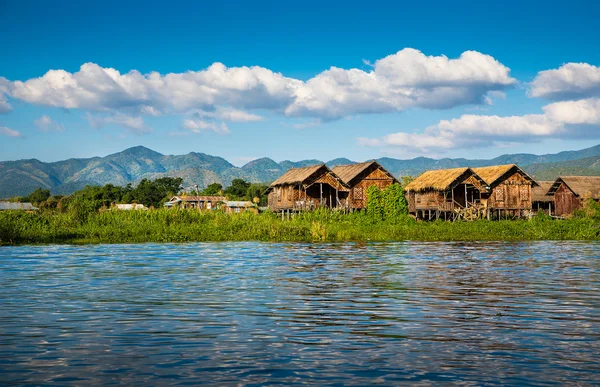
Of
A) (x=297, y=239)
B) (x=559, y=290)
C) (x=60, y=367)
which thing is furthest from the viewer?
(x=297, y=239)

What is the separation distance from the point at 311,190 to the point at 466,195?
45.6 feet

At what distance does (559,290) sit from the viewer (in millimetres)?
14836

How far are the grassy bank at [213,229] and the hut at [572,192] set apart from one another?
27754 mm

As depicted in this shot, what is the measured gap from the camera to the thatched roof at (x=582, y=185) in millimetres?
66188

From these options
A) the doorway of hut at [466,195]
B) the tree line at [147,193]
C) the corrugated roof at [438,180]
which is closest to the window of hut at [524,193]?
the doorway of hut at [466,195]

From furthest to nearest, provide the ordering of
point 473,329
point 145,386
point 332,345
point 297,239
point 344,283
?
point 297,239, point 344,283, point 473,329, point 332,345, point 145,386

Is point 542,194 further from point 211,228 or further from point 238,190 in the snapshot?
point 238,190

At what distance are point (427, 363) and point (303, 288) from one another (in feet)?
25.4

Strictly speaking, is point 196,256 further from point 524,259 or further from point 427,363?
point 427,363

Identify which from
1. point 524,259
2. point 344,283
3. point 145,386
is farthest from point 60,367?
point 524,259

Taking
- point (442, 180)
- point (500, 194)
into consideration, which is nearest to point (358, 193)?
point (442, 180)

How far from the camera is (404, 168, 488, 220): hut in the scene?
56.4 metres

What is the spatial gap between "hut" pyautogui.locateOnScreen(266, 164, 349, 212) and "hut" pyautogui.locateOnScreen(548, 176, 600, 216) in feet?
80.9

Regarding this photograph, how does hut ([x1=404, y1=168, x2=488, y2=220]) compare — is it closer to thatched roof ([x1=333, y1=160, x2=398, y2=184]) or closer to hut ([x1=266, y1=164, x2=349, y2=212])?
thatched roof ([x1=333, y1=160, x2=398, y2=184])
